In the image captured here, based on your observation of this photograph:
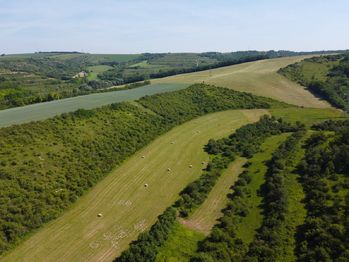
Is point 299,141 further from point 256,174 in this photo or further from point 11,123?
point 11,123

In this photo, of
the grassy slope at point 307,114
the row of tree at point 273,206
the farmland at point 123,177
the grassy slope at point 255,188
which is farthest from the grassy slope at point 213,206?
the grassy slope at point 307,114

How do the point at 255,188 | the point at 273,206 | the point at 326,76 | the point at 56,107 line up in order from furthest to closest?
1. the point at 326,76
2. the point at 56,107
3. the point at 255,188
4. the point at 273,206

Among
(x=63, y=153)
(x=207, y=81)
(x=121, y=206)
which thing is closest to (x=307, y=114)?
(x=207, y=81)

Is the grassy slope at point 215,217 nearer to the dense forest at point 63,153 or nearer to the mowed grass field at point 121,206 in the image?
the mowed grass field at point 121,206

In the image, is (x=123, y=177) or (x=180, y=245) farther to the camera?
(x=123, y=177)

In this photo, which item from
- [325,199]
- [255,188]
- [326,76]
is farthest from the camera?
[326,76]

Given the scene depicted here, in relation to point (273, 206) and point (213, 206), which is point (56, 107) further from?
point (273, 206)
